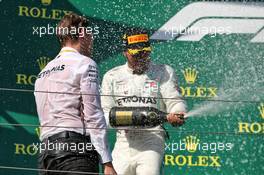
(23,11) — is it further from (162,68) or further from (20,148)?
(162,68)

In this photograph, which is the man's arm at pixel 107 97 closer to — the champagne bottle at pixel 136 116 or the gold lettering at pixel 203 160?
the champagne bottle at pixel 136 116

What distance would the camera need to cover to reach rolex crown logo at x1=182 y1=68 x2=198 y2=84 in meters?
5.64

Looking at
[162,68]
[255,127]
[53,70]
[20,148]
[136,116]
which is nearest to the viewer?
[53,70]

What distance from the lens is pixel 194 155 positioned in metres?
5.57

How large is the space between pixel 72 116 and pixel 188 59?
2.49 meters

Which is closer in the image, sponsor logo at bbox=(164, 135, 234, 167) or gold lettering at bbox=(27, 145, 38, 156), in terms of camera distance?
gold lettering at bbox=(27, 145, 38, 156)

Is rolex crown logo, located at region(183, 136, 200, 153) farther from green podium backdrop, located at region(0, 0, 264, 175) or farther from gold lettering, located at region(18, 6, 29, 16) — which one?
gold lettering, located at region(18, 6, 29, 16)

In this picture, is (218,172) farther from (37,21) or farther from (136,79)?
(37,21)

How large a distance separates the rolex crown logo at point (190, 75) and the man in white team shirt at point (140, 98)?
3.12 feet

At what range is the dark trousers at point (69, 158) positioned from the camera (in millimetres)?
3199

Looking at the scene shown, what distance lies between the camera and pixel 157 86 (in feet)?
15.1

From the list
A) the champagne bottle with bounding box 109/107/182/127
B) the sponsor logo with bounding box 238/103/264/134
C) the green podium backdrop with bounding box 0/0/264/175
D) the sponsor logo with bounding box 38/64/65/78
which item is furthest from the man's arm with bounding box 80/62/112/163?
the sponsor logo with bounding box 238/103/264/134

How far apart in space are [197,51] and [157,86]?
1129 millimetres

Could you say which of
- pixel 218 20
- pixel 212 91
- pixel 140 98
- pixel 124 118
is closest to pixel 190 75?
pixel 212 91
